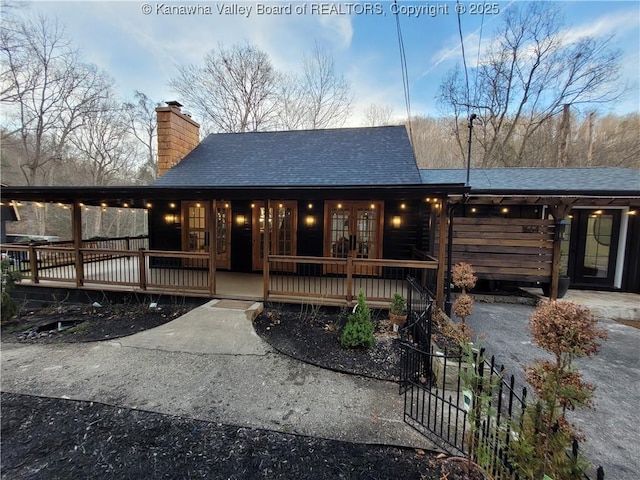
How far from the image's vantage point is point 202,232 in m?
8.41

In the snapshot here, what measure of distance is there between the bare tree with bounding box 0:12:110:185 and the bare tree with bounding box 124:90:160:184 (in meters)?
1.96

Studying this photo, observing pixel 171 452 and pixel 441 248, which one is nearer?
pixel 171 452

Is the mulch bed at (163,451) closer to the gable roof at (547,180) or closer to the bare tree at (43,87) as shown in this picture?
the gable roof at (547,180)

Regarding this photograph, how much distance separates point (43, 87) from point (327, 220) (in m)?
18.6

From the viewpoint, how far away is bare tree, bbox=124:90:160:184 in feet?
61.1

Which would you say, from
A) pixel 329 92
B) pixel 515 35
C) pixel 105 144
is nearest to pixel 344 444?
pixel 329 92

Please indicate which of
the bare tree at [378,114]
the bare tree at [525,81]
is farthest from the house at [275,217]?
the bare tree at [525,81]

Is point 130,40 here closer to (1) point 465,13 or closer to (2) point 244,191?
(2) point 244,191

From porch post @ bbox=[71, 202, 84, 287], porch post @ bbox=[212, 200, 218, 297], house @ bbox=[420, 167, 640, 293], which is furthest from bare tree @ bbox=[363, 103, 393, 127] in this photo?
porch post @ bbox=[71, 202, 84, 287]

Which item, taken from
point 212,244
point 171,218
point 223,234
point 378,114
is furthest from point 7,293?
point 378,114

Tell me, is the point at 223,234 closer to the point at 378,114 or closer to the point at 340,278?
the point at 340,278

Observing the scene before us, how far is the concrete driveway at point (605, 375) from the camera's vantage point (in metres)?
2.45

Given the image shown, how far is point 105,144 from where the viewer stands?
18.6 metres

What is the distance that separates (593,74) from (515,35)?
4.58 metres
